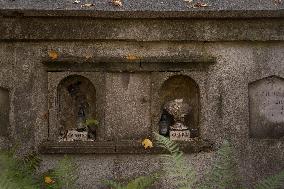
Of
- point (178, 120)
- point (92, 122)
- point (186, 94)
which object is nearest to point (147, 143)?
point (178, 120)

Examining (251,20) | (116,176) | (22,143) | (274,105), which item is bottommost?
(116,176)

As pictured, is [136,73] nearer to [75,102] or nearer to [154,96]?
[154,96]

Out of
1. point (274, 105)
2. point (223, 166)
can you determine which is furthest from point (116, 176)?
point (274, 105)

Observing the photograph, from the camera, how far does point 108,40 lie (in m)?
5.93

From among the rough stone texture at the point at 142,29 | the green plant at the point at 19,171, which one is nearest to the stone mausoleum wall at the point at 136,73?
the rough stone texture at the point at 142,29

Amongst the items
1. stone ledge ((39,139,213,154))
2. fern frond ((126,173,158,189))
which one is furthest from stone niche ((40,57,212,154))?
fern frond ((126,173,158,189))

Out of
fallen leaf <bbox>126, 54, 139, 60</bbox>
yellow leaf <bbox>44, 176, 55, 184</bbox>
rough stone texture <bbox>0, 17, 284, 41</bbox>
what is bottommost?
yellow leaf <bbox>44, 176, 55, 184</bbox>

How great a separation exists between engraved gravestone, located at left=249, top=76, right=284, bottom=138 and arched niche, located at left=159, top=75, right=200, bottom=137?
0.68 meters

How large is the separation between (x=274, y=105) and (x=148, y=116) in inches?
62.2

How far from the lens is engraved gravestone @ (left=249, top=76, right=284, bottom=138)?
6.09 metres

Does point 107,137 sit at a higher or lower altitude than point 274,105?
lower

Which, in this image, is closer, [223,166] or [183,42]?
[223,166]

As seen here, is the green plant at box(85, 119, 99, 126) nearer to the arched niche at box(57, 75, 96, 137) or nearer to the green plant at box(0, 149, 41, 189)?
the arched niche at box(57, 75, 96, 137)

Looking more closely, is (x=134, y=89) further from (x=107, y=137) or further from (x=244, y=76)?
(x=244, y=76)
